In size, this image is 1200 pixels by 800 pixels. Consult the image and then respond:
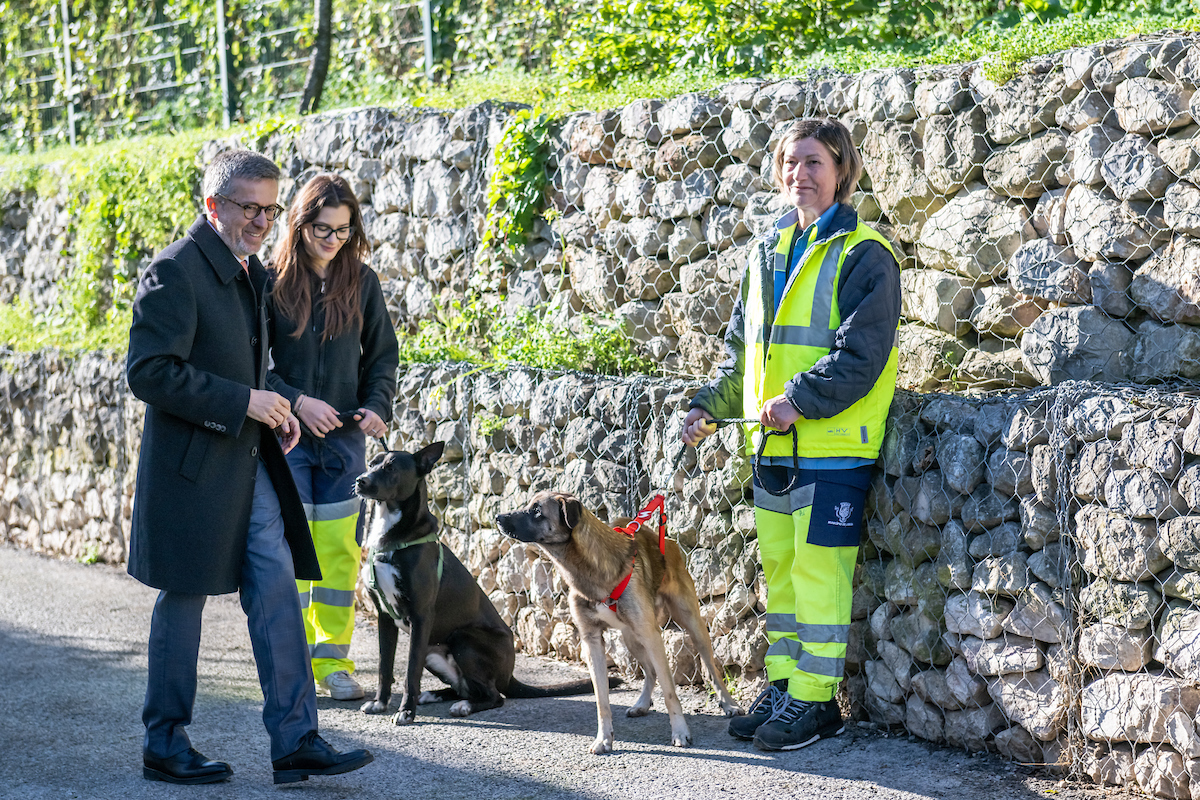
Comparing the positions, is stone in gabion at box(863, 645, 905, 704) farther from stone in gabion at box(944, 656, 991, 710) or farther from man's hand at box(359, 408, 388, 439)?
man's hand at box(359, 408, 388, 439)

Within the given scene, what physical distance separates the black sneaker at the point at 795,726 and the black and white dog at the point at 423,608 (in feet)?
3.54

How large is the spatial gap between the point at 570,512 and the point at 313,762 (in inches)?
48.5

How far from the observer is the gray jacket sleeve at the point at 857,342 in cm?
387

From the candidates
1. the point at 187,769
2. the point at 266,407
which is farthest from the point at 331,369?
the point at 187,769

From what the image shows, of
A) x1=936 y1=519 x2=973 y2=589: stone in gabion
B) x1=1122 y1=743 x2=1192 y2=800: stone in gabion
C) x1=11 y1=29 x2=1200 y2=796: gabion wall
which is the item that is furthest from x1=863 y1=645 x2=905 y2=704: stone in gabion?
x1=1122 y1=743 x2=1192 y2=800: stone in gabion

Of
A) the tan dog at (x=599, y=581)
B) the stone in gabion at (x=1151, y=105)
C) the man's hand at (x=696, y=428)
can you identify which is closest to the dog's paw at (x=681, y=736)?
the tan dog at (x=599, y=581)

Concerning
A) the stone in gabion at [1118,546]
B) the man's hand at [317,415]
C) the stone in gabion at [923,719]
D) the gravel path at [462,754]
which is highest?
the man's hand at [317,415]

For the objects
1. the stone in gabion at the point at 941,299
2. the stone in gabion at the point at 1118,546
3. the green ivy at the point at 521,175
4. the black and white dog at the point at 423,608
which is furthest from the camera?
the green ivy at the point at 521,175

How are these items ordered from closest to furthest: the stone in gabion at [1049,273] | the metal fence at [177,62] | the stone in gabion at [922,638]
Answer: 1. the stone in gabion at [922,638]
2. the stone in gabion at [1049,273]
3. the metal fence at [177,62]

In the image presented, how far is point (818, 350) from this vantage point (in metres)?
4.03

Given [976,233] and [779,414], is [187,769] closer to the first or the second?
[779,414]

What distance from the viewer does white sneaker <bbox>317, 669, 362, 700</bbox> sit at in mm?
4836

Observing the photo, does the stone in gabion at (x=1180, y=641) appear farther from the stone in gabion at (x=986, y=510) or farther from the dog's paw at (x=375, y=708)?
the dog's paw at (x=375, y=708)

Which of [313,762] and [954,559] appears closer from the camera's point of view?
[313,762]
